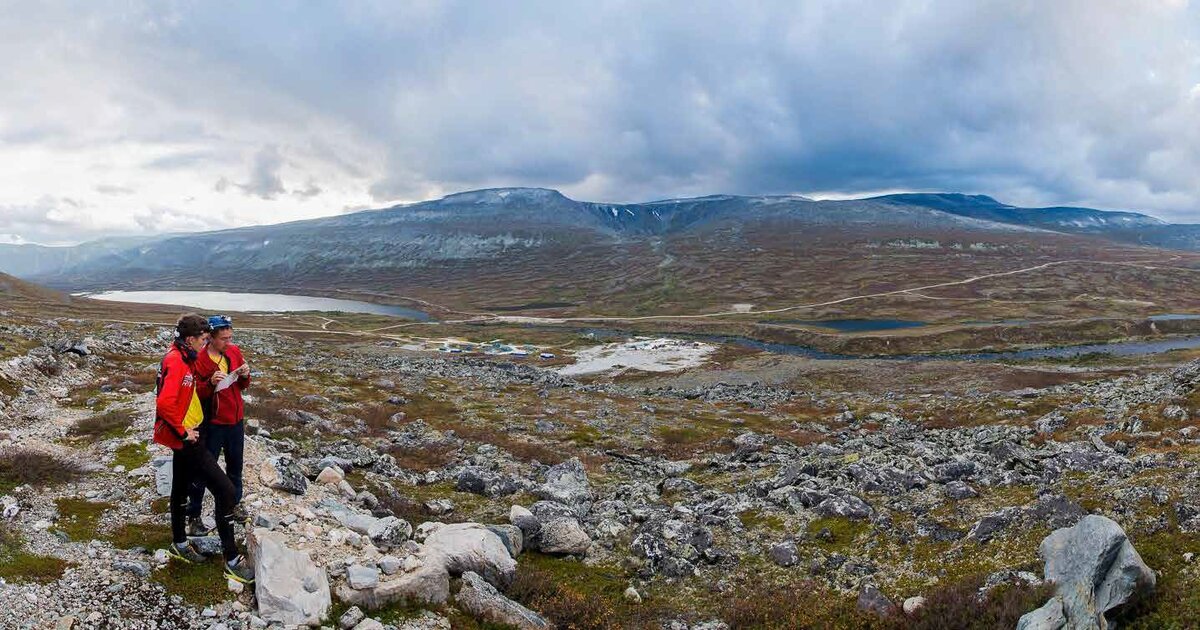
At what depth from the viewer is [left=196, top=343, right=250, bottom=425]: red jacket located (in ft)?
34.5

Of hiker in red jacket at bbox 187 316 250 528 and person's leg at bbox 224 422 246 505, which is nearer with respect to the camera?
hiker in red jacket at bbox 187 316 250 528

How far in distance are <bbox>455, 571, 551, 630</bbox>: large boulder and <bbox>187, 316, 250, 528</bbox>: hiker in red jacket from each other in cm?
474

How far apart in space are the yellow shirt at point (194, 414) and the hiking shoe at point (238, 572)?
2572 mm

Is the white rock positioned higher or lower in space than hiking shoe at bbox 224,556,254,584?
lower

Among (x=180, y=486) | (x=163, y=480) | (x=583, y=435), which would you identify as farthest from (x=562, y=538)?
(x=583, y=435)

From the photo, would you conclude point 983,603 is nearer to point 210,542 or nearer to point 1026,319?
point 210,542

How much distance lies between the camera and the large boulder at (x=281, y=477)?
50.0ft

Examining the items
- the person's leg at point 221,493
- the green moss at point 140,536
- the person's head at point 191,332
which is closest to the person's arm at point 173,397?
the person's head at point 191,332

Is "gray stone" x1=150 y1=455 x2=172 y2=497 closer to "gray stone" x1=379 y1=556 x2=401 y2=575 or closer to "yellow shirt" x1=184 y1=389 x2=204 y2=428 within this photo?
"yellow shirt" x1=184 y1=389 x2=204 y2=428

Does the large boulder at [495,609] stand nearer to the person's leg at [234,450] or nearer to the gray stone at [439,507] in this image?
the person's leg at [234,450]

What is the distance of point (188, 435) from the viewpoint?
32.5 feet

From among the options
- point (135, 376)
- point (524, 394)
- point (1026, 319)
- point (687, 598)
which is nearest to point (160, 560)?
point (687, 598)

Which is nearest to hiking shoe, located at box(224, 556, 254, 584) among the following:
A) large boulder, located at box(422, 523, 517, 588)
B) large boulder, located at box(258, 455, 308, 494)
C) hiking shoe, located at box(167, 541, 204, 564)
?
hiking shoe, located at box(167, 541, 204, 564)

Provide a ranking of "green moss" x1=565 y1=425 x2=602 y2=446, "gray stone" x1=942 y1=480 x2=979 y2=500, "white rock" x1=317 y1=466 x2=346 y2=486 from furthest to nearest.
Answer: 1. "green moss" x1=565 y1=425 x2=602 y2=446
2. "gray stone" x1=942 y1=480 x2=979 y2=500
3. "white rock" x1=317 y1=466 x2=346 y2=486
